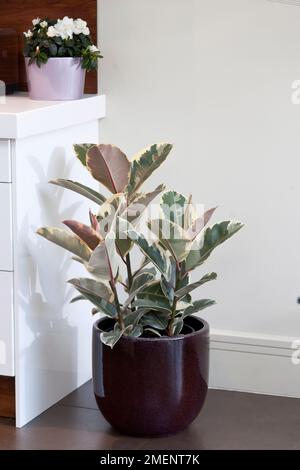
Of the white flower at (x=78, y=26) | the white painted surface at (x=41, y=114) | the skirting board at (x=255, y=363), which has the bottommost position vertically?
the skirting board at (x=255, y=363)

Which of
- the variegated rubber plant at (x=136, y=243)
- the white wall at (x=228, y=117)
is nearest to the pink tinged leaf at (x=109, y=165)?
the variegated rubber plant at (x=136, y=243)

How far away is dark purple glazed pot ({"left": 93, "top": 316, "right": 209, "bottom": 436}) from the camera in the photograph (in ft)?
7.86

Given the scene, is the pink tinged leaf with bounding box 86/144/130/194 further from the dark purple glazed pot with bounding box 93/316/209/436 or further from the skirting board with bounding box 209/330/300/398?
the skirting board with bounding box 209/330/300/398

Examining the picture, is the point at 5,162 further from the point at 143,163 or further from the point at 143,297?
the point at 143,297

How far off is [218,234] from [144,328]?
33 centimetres

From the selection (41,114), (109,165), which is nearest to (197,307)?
(109,165)

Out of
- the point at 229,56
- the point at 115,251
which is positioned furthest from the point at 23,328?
A: the point at 229,56

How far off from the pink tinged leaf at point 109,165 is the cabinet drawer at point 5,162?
0.67 ft

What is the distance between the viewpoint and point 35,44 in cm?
265

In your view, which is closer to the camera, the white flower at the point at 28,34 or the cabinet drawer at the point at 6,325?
the cabinet drawer at the point at 6,325

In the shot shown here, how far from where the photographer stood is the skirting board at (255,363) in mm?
2734

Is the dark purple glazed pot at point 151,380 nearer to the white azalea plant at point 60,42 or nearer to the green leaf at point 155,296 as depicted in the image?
the green leaf at point 155,296

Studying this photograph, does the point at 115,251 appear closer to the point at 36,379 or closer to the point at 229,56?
the point at 36,379

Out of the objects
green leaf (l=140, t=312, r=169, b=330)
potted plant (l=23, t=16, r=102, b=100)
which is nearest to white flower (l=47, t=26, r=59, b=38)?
potted plant (l=23, t=16, r=102, b=100)
